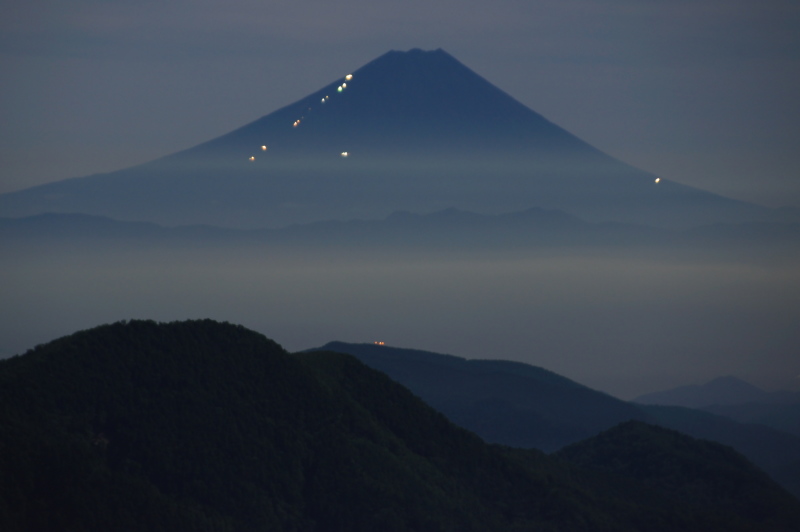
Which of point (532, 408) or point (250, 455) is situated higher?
point (250, 455)

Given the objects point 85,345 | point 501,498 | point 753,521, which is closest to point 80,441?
point 85,345

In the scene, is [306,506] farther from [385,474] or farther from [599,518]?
[599,518]

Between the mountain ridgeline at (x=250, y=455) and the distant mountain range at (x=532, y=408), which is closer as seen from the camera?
the mountain ridgeline at (x=250, y=455)

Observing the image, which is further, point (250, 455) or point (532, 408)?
point (532, 408)
